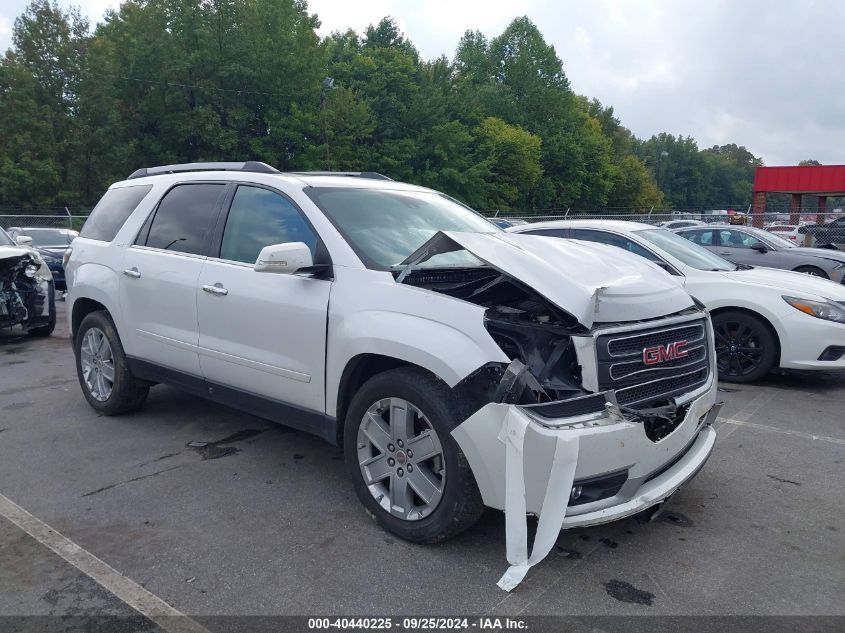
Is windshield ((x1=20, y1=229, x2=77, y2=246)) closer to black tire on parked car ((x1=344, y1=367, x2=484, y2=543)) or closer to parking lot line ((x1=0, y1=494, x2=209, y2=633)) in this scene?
parking lot line ((x1=0, y1=494, x2=209, y2=633))

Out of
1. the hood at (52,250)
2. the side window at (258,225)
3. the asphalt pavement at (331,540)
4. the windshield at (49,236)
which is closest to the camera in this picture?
the asphalt pavement at (331,540)

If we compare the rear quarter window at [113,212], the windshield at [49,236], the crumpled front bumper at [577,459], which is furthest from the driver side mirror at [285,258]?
the windshield at [49,236]

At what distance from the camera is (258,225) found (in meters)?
4.35

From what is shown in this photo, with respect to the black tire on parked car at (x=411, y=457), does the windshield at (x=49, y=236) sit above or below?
above

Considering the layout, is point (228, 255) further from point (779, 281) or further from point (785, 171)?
point (785, 171)

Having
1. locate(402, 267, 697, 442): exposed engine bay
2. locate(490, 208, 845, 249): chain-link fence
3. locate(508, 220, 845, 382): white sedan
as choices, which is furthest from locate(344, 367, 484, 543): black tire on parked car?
locate(490, 208, 845, 249): chain-link fence

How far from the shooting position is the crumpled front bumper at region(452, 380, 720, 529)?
2818mm

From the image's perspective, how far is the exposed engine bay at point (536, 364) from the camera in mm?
2941

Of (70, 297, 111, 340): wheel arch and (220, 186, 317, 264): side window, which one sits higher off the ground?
(220, 186, 317, 264): side window

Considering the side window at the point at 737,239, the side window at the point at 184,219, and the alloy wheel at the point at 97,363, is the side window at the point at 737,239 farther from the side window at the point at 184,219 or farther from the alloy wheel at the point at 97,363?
the alloy wheel at the point at 97,363

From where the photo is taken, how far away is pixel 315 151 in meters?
38.7

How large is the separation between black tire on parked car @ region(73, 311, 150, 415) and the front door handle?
138cm

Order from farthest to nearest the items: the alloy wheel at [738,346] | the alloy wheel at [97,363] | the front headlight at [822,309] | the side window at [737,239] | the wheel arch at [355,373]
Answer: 1. the side window at [737,239]
2. the alloy wheel at [738,346]
3. the front headlight at [822,309]
4. the alloy wheel at [97,363]
5. the wheel arch at [355,373]

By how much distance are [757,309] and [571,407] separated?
4625mm
